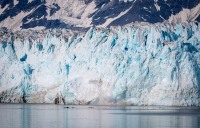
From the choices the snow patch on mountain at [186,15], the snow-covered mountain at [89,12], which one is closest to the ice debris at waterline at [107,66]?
the snow patch on mountain at [186,15]

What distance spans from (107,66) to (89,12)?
264ft

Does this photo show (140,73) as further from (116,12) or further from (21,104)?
(116,12)

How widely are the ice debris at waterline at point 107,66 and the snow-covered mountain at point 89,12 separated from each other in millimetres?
57840

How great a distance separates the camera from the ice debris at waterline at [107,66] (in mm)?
56344

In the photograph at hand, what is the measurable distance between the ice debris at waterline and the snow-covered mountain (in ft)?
190

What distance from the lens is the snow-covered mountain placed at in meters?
126

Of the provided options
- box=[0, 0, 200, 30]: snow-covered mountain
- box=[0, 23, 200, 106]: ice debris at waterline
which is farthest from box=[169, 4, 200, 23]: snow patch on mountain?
box=[0, 23, 200, 106]: ice debris at waterline

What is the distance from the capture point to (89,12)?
456ft

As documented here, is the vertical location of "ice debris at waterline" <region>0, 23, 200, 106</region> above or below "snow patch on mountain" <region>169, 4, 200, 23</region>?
below

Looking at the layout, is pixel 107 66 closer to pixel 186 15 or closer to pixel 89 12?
pixel 186 15

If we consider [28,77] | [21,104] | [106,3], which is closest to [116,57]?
[28,77]

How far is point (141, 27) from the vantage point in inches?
2442

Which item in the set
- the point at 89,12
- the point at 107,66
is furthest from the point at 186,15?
the point at 107,66

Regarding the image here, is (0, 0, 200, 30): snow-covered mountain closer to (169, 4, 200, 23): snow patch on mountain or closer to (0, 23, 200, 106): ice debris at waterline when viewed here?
(169, 4, 200, 23): snow patch on mountain
